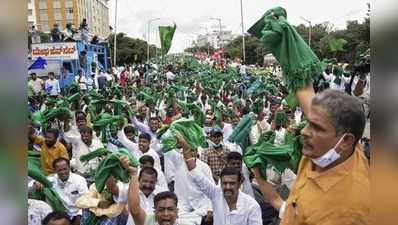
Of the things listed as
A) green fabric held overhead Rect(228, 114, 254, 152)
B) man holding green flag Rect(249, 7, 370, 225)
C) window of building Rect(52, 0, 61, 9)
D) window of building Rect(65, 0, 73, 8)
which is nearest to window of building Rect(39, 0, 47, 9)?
window of building Rect(52, 0, 61, 9)

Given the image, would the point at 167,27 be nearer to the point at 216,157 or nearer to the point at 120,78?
the point at 216,157

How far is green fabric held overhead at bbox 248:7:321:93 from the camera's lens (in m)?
2.44

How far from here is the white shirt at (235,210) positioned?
4.20 m

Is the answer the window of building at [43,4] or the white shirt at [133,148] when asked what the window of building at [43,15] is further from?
the white shirt at [133,148]

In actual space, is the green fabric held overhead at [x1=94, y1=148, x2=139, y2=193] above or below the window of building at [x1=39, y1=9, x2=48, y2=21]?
below

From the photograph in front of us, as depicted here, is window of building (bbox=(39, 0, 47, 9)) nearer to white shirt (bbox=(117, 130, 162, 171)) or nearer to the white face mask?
white shirt (bbox=(117, 130, 162, 171))

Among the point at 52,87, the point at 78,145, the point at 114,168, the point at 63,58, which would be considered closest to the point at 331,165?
the point at 114,168

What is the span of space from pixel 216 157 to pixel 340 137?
471 centimetres

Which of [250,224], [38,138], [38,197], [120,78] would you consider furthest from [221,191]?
[120,78]

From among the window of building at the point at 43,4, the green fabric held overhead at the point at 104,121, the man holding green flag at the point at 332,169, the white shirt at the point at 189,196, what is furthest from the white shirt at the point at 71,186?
the window of building at the point at 43,4

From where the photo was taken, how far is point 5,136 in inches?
39.3

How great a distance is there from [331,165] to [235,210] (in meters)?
2.38

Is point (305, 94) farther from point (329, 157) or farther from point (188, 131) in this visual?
point (188, 131)

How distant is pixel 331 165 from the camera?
1.90 metres
